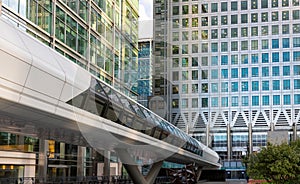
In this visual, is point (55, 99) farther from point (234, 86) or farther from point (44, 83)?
point (234, 86)

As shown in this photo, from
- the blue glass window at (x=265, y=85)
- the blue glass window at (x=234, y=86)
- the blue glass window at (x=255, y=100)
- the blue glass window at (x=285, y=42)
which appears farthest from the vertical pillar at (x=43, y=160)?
the blue glass window at (x=285, y=42)

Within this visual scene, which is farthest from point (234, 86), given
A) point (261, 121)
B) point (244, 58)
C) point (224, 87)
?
point (261, 121)

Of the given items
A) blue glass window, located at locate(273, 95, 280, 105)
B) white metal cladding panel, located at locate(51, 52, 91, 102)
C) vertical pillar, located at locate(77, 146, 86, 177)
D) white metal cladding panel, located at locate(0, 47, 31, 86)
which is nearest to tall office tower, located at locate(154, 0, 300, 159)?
blue glass window, located at locate(273, 95, 280, 105)

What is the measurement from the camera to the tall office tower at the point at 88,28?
35750 millimetres

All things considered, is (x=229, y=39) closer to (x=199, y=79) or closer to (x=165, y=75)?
(x=199, y=79)

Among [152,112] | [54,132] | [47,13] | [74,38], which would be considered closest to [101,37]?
[74,38]

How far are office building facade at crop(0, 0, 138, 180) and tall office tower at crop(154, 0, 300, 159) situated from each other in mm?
65357

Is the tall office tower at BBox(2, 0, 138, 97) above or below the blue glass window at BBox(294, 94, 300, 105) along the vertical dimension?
below

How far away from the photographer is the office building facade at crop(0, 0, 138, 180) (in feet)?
114

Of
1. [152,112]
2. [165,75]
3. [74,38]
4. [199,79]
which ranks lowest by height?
[152,112]

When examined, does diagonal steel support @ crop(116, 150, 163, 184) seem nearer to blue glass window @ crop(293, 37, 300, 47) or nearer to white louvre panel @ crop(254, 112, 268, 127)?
white louvre panel @ crop(254, 112, 268, 127)

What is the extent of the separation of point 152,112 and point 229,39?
10168 cm

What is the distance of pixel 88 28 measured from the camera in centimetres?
4797

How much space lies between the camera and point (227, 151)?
122 m
